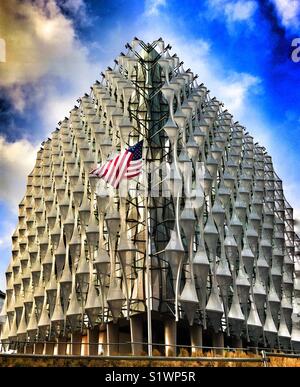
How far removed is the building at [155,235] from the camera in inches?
2133

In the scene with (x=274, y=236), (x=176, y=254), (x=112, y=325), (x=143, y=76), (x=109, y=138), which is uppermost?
(x=143, y=76)

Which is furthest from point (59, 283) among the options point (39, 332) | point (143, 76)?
point (143, 76)

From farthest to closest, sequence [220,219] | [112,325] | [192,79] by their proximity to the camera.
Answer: [192,79] → [220,219] → [112,325]

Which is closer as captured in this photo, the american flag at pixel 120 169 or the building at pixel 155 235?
the american flag at pixel 120 169

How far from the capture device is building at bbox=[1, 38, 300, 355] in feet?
178

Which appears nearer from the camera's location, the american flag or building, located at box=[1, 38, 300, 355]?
the american flag

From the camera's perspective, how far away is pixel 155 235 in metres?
56.3

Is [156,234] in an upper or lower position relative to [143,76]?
lower

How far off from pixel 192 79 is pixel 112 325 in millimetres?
30060

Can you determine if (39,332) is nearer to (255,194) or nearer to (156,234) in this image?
(156,234)

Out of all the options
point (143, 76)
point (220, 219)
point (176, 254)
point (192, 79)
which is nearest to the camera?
point (176, 254)

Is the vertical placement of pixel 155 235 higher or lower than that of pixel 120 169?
higher

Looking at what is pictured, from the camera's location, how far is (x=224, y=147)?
69000 mm

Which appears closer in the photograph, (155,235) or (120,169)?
(120,169)
